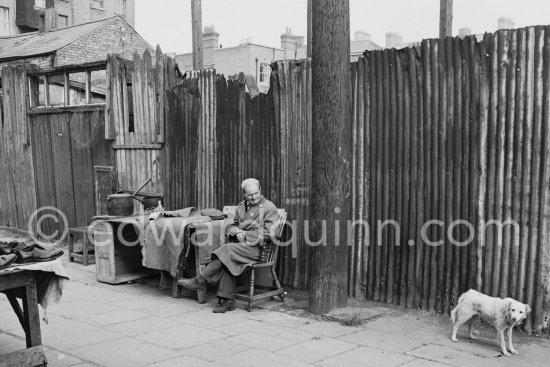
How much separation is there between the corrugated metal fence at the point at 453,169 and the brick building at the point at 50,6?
30673mm

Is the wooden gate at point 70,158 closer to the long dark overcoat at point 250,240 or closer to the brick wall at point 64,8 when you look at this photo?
the long dark overcoat at point 250,240

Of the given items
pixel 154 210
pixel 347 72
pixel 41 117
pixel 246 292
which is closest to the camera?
pixel 347 72

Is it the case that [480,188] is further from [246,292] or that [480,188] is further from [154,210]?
[154,210]

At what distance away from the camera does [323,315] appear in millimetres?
6633

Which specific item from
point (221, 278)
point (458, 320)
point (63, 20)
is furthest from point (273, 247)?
point (63, 20)

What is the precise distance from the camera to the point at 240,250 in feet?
23.1

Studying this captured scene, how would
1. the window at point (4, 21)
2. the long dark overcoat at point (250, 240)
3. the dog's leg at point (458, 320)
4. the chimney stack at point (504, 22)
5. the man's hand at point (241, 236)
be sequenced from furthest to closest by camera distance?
the window at point (4, 21) → the chimney stack at point (504, 22) → the man's hand at point (241, 236) → the long dark overcoat at point (250, 240) → the dog's leg at point (458, 320)

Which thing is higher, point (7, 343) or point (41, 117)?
point (41, 117)

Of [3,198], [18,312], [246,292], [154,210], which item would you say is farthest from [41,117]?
[18,312]

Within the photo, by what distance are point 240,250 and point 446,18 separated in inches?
288

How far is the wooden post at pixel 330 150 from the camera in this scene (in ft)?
21.3

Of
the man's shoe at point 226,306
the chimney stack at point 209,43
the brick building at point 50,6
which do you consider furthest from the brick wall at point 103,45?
the man's shoe at point 226,306

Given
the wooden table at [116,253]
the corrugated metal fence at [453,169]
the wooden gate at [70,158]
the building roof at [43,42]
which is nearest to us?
the corrugated metal fence at [453,169]

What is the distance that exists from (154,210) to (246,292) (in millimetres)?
1988
